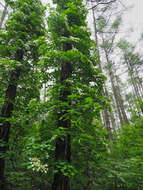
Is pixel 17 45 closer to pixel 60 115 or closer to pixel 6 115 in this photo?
pixel 6 115

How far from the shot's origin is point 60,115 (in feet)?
10.0

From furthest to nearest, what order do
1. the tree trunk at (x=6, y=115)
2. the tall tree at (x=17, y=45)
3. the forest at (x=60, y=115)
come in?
the tall tree at (x=17, y=45), the tree trunk at (x=6, y=115), the forest at (x=60, y=115)

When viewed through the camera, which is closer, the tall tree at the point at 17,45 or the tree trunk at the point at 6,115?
the tree trunk at the point at 6,115

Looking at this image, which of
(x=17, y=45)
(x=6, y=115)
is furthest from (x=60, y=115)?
(x=17, y=45)

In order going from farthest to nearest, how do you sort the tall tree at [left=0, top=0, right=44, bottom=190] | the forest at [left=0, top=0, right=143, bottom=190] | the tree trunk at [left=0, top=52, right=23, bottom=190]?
the tall tree at [left=0, top=0, right=44, bottom=190] → the tree trunk at [left=0, top=52, right=23, bottom=190] → the forest at [left=0, top=0, right=143, bottom=190]

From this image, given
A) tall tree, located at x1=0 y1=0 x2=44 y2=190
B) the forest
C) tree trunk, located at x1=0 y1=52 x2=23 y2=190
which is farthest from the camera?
tall tree, located at x1=0 y1=0 x2=44 y2=190

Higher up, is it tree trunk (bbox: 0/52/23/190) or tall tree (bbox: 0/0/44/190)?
tall tree (bbox: 0/0/44/190)

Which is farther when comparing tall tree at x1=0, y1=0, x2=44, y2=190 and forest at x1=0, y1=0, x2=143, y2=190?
tall tree at x1=0, y1=0, x2=44, y2=190

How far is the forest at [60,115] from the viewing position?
96.7 inches

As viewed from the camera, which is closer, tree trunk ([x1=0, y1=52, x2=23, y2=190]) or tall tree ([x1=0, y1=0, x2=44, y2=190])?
tree trunk ([x1=0, y1=52, x2=23, y2=190])

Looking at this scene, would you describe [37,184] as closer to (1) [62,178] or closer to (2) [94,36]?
(1) [62,178]

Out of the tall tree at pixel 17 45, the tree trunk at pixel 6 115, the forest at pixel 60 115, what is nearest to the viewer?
the forest at pixel 60 115

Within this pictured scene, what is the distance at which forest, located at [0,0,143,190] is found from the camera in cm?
246

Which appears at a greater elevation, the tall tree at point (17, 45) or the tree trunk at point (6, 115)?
the tall tree at point (17, 45)
